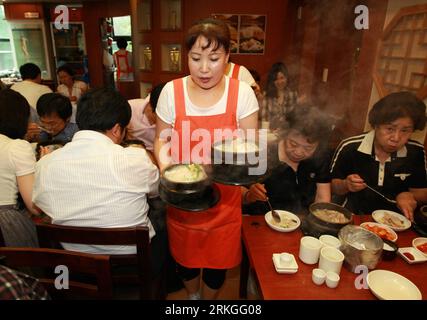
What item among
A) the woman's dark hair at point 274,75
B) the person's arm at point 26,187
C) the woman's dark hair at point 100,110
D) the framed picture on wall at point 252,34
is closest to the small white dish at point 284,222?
the woman's dark hair at point 100,110

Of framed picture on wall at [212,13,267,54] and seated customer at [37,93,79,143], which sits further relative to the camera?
framed picture on wall at [212,13,267,54]

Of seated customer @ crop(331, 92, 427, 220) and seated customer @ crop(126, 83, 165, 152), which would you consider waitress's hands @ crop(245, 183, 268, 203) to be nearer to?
seated customer @ crop(331, 92, 427, 220)

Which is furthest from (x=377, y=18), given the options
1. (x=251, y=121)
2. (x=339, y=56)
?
(x=251, y=121)

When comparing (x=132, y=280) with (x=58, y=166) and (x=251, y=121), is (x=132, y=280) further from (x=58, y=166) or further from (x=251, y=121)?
(x=251, y=121)

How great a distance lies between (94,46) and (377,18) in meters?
7.61

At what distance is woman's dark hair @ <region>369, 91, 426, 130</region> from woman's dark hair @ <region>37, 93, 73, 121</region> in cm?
258

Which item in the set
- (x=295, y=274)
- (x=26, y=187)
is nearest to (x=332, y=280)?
(x=295, y=274)

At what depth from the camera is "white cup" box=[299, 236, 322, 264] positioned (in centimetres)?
139

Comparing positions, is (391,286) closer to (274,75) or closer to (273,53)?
(274,75)

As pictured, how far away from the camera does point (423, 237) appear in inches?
65.8

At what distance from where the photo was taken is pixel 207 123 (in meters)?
1.70

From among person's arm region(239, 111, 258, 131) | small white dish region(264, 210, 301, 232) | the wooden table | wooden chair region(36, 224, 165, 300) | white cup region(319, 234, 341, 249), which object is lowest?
the wooden table

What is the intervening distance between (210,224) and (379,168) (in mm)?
1306

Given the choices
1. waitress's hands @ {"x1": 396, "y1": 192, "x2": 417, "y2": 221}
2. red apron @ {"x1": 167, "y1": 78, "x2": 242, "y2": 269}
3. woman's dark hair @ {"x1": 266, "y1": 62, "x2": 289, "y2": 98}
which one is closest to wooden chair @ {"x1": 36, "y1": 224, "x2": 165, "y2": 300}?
red apron @ {"x1": 167, "y1": 78, "x2": 242, "y2": 269}
